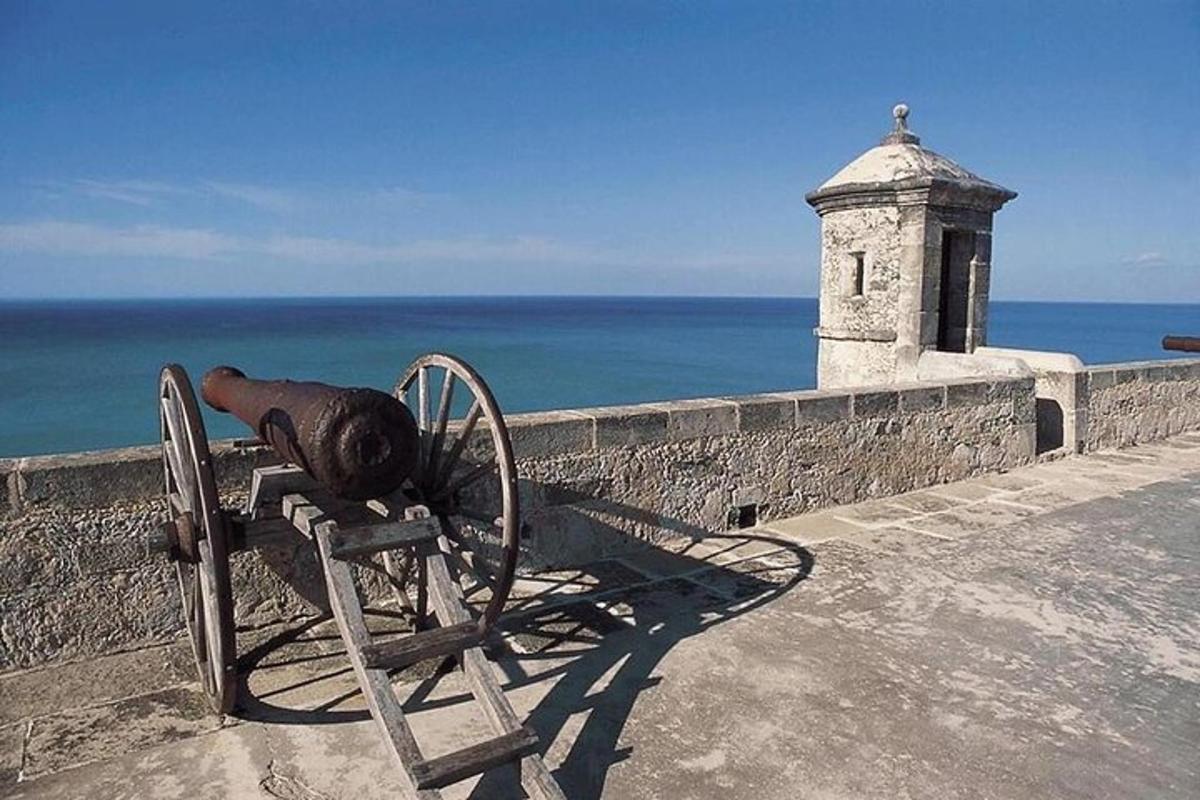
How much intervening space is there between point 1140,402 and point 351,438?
371 inches

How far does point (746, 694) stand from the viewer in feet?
11.5

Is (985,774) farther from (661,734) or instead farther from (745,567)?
(745,567)

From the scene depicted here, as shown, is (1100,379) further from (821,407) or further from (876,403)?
(821,407)

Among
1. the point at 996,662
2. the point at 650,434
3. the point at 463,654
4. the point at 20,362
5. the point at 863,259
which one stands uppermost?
the point at 863,259

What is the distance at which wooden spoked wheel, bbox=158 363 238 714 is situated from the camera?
2916mm

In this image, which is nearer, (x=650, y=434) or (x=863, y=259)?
(x=650, y=434)

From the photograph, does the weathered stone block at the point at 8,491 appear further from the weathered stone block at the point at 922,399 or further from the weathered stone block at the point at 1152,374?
the weathered stone block at the point at 1152,374

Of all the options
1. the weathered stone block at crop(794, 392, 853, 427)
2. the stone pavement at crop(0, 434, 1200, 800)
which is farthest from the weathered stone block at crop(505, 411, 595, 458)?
the weathered stone block at crop(794, 392, 853, 427)

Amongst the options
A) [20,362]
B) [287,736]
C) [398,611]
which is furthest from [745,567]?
[20,362]

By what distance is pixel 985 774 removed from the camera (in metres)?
2.96

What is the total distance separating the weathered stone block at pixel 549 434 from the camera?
4.87 metres

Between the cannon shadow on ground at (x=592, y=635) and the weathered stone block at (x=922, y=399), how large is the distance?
6.47 ft

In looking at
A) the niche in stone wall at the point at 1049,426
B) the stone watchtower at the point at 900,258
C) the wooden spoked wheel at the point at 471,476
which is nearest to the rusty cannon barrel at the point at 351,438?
the wooden spoked wheel at the point at 471,476

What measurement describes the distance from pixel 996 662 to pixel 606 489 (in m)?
2.31
